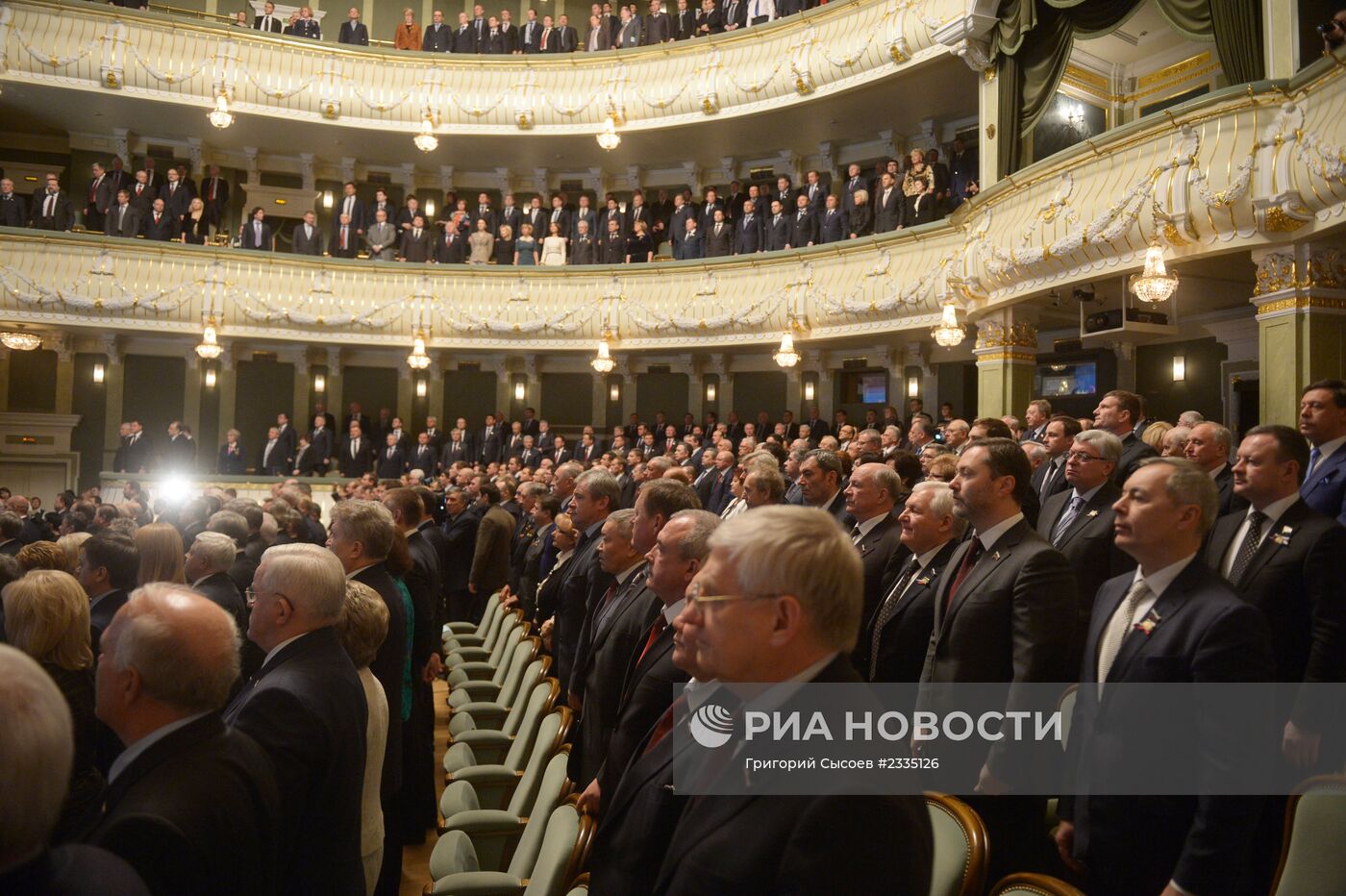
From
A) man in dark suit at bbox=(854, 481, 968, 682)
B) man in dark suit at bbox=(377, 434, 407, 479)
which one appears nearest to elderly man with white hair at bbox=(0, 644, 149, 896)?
man in dark suit at bbox=(854, 481, 968, 682)

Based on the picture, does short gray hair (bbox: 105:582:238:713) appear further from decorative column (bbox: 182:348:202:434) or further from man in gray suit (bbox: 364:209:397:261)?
decorative column (bbox: 182:348:202:434)

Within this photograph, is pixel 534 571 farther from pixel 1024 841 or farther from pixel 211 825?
pixel 211 825

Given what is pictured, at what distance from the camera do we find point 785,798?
4.99ft

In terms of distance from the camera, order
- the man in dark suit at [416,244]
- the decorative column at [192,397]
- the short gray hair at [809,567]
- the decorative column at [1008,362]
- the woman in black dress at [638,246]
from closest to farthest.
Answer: the short gray hair at [809,567], the decorative column at [1008,362], the woman in black dress at [638,246], the man in dark suit at [416,244], the decorative column at [192,397]

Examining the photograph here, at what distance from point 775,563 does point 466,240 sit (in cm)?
1672

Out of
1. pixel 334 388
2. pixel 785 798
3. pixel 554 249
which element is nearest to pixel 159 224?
pixel 334 388

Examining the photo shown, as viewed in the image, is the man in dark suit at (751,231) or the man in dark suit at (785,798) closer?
the man in dark suit at (785,798)

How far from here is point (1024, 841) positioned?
2.98m

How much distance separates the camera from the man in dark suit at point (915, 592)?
11.6 ft

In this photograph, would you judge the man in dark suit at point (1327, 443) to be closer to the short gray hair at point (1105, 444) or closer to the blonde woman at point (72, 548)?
the short gray hair at point (1105, 444)

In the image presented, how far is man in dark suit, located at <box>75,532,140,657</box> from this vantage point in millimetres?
3973

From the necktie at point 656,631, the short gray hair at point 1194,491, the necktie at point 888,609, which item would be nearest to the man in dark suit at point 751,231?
the necktie at point 888,609

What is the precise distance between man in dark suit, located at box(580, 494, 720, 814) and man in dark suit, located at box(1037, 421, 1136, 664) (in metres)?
1.93

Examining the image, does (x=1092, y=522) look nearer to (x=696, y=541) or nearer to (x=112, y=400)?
(x=696, y=541)
